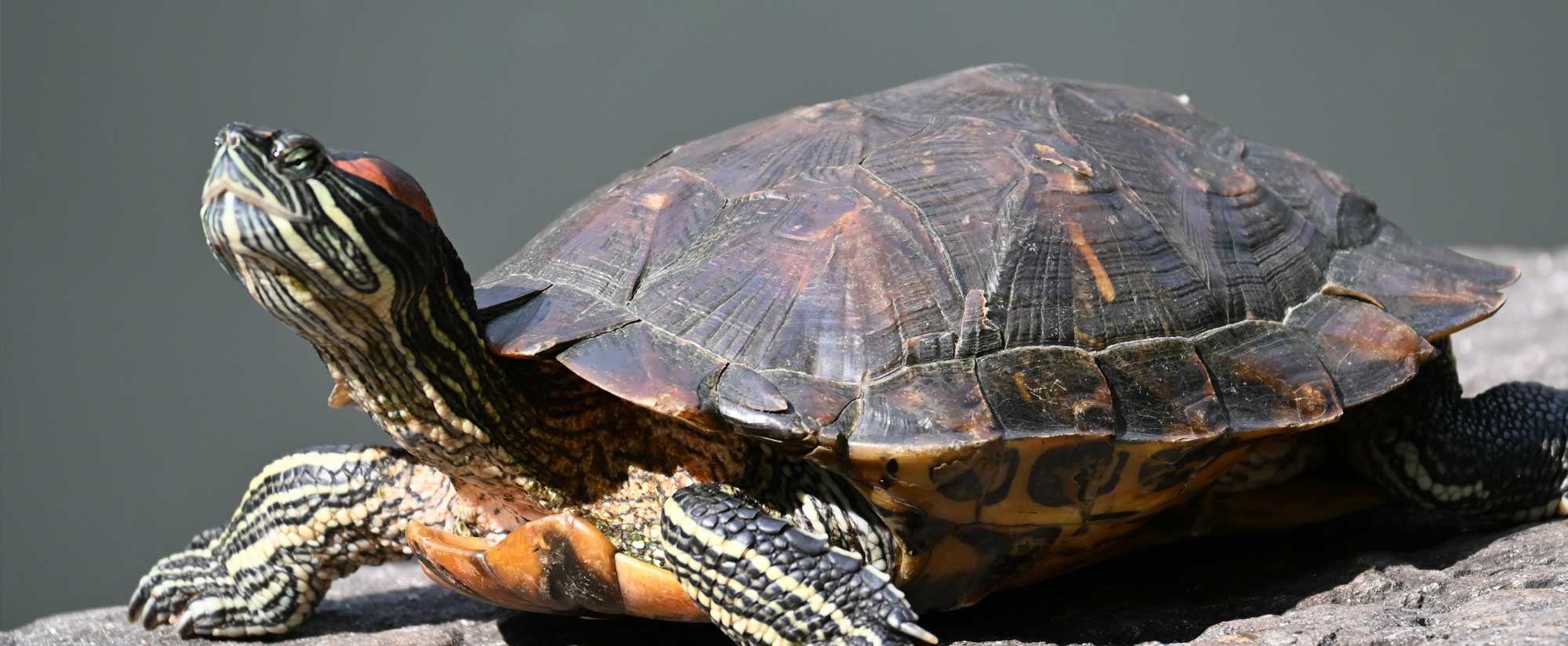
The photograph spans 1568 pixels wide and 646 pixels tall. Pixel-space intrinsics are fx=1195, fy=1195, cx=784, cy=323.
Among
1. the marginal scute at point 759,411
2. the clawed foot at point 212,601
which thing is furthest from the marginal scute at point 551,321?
the clawed foot at point 212,601

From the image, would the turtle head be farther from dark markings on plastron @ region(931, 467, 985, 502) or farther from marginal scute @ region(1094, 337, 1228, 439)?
marginal scute @ region(1094, 337, 1228, 439)

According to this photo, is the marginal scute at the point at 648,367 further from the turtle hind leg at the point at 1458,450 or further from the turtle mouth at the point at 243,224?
the turtle hind leg at the point at 1458,450

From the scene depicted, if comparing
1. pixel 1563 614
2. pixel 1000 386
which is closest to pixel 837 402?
pixel 1000 386

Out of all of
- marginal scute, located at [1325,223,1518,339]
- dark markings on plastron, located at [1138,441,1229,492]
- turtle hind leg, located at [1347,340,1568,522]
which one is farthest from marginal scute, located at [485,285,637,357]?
turtle hind leg, located at [1347,340,1568,522]

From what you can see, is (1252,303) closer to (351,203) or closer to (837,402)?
(837,402)

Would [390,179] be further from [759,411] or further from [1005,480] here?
[1005,480]

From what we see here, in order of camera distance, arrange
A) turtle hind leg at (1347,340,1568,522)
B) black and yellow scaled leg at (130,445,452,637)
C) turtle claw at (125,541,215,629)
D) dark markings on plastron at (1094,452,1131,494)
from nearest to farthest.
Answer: dark markings on plastron at (1094,452,1131,494) < black and yellow scaled leg at (130,445,452,637) < turtle hind leg at (1347,340,1568,522) < turtle claw at (125,541,215,629)
